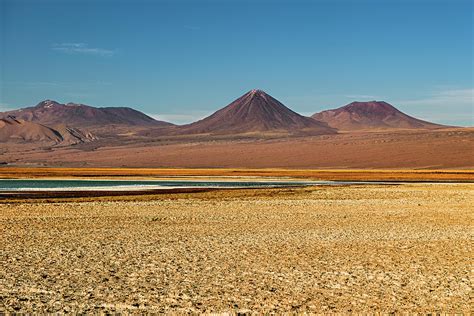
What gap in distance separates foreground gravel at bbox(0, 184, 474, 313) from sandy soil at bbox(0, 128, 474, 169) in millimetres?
77993

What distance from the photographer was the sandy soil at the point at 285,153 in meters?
109

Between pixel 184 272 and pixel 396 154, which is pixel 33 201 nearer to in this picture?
pixel 184 272

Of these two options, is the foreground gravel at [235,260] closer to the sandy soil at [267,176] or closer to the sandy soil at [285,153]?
the sandy soil at [267,176]

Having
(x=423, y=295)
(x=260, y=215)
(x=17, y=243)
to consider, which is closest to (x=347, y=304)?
(x=423, y=295)

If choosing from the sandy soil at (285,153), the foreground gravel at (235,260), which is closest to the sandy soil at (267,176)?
the sandy soil at (285,153)

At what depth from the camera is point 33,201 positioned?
2912cm

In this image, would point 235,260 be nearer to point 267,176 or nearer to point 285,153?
point 267,176

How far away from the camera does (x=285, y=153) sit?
438ft

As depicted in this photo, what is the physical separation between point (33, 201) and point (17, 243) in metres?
14.0

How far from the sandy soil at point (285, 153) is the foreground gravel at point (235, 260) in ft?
256

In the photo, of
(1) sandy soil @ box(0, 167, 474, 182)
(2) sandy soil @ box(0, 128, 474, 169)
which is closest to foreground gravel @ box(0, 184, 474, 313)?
(1) sandy soil @ box(0, 167, 474, 182)

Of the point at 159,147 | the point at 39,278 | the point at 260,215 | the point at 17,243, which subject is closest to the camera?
the point at 39,278

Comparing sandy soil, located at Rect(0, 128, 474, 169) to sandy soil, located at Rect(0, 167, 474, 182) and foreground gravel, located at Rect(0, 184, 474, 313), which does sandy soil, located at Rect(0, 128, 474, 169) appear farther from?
foreground gravel, located at Rect(0, 184, 474, 313)

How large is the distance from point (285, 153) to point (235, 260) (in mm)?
120837
